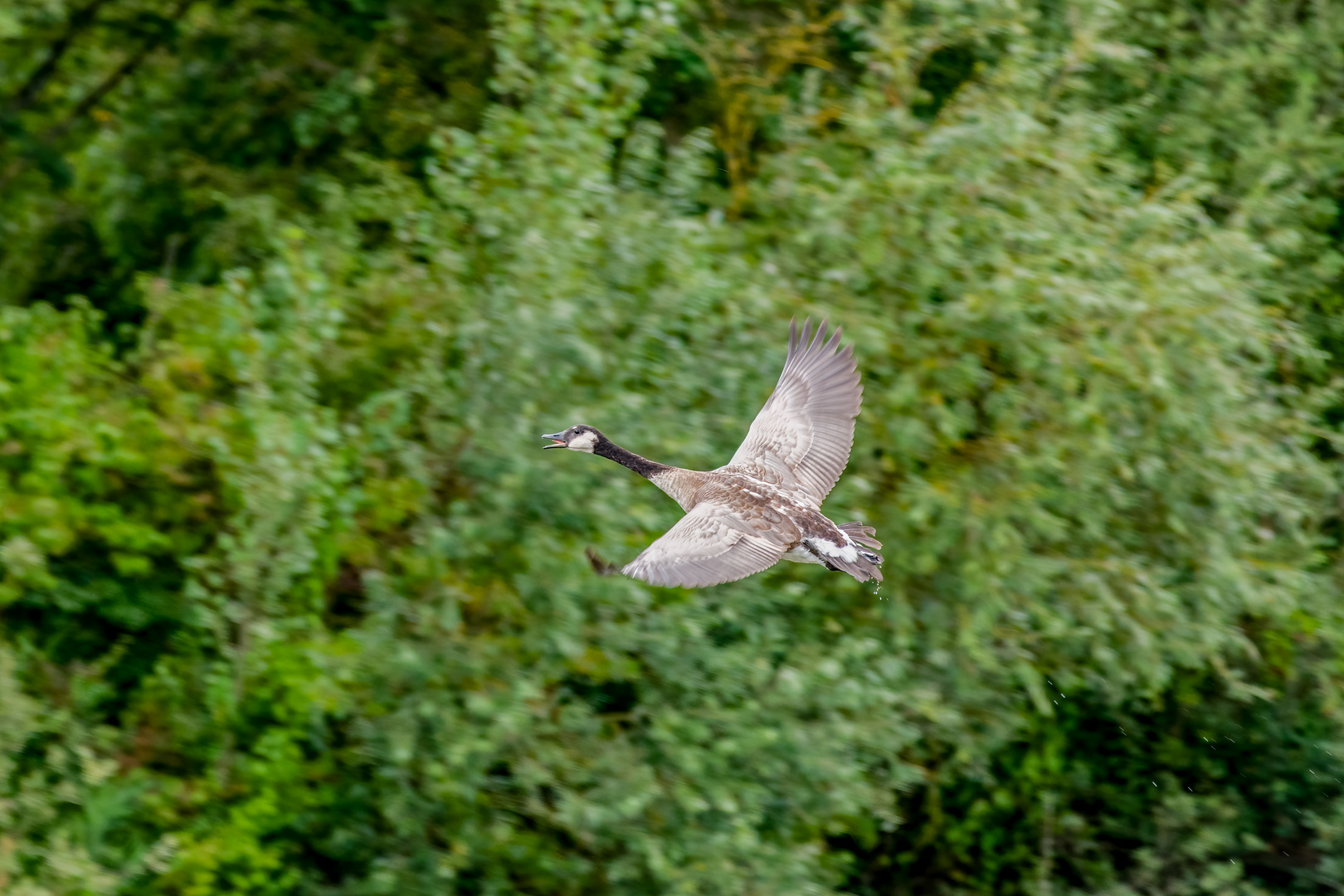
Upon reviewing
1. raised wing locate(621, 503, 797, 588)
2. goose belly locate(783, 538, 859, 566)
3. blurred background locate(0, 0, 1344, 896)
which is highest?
raised wing locate(621, 503, 797, 588)

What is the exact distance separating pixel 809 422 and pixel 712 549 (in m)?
1.50

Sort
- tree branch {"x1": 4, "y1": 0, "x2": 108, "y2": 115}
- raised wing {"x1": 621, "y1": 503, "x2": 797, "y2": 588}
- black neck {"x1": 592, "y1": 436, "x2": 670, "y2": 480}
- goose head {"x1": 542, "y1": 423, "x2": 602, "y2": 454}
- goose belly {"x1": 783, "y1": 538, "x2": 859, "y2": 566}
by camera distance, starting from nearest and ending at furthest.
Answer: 1. raised wing {"x1": 621, "y1": 503, "x2": 797, "y2": 588}
2. goose belly {"x1": 783, "y1": 538, "x2": 859, "y2": 566}
3. black neck {"x1": 592, "y1": 436, "x2": 670, "y2": 480}
4. goose head {"x1": 542, "y1": 423, "x2": 602, "y2": 454}
5. tree branch {"x1": 4, "y1": 0, "x2": 108, "y2": 115}

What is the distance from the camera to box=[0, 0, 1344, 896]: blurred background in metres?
7.03

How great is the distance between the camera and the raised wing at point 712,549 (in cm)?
504

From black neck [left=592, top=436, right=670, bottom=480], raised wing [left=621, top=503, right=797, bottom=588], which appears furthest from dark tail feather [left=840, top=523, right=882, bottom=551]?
black neck [left=592, top=436, right=670, bottom=480]

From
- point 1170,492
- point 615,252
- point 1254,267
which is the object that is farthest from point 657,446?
point 1254,267

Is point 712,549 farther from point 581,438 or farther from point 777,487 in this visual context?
point 581,438

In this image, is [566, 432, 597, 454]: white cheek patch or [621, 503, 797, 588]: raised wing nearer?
[621, 503, 797, 588]: raised wing

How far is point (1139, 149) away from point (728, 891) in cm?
583

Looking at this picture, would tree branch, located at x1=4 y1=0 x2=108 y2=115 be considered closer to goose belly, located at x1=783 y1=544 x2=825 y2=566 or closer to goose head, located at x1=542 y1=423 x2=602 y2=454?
goose head, located at x1=542 y1=423 x2=602 y2=454

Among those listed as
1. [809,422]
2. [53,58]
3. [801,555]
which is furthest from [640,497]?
[53,58]

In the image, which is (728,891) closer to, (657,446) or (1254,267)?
(657,446)

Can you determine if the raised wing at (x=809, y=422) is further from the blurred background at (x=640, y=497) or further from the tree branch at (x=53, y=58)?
the tree branch at (x=53, y=58)

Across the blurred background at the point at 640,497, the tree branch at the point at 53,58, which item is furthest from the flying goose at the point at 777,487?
the tree branch at the point at 53,58
